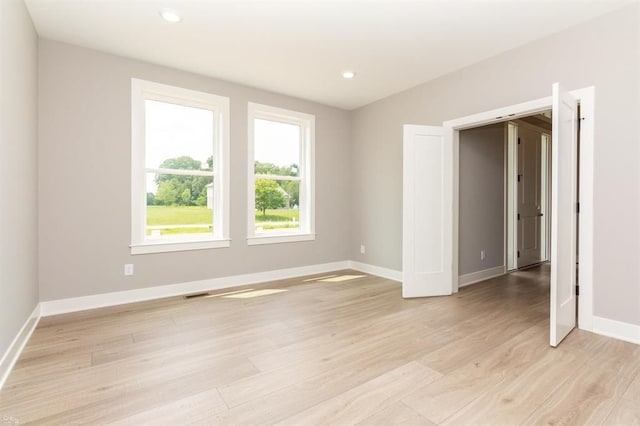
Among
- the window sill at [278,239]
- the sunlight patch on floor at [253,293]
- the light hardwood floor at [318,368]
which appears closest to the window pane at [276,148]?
the window sill at [278,239]

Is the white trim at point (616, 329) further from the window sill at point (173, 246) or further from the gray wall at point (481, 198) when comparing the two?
the window sill at point (173, 246)

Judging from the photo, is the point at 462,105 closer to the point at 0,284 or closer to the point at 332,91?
the point at 332,91

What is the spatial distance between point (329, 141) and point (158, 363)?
398 cm

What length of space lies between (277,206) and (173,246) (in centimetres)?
158

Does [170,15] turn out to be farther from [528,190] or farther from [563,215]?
[528,190]

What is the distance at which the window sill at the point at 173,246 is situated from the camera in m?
3.55

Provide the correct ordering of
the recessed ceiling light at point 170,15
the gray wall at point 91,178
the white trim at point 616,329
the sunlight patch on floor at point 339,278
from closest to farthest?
the white trim at point 616,329
the recessed ceiling light at point 170,15
the gray wall at point 91,178
the sunlight patch on floor at point 339,278

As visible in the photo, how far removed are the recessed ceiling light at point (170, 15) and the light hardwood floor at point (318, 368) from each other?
2.72m

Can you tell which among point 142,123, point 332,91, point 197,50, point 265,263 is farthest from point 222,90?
point 265,263

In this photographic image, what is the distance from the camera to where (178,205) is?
3.90m

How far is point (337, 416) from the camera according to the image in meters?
1.60

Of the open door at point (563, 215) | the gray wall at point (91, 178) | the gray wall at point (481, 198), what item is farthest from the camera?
the gray wall at point (481, 198)

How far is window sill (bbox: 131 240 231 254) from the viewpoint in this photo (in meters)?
3.55

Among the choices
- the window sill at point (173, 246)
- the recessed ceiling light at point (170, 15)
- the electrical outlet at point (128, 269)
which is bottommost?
the electrical outlet at point (128, 269)
